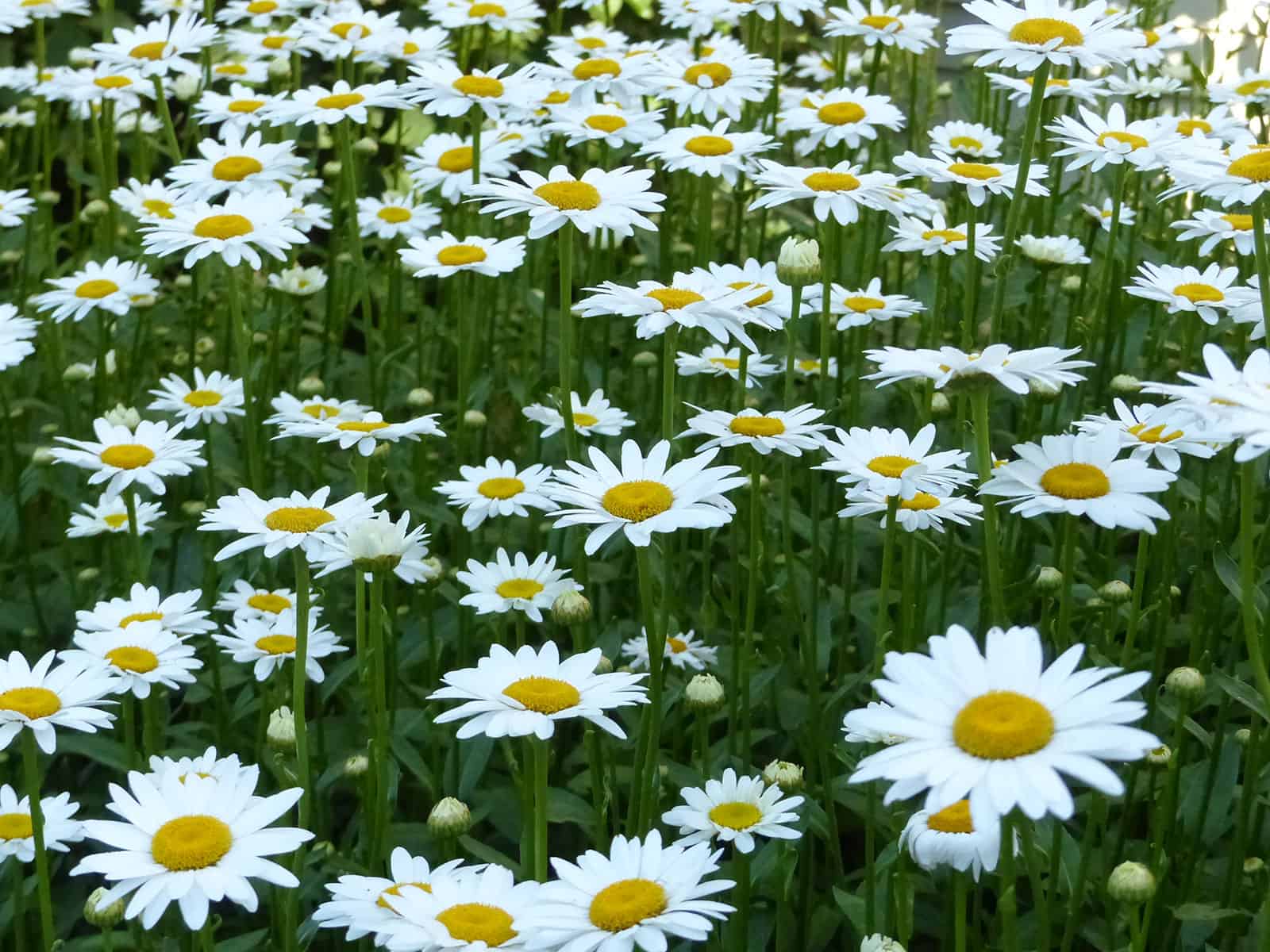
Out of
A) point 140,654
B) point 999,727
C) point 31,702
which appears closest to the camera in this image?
point 999,727

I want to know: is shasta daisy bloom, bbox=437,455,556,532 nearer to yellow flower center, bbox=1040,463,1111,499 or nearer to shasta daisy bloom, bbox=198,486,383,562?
shasta daisy bloom, bbox=198,486,383,562

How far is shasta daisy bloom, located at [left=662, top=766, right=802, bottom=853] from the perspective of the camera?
1906 millimetres

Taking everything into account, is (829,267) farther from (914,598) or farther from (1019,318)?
(1019,318)

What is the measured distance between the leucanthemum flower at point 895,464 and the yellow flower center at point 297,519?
2.30ft

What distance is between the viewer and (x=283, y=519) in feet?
6.93

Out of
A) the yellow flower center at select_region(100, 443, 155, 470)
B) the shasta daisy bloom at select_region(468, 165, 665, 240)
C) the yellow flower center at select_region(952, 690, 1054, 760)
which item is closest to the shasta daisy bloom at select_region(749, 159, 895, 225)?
the shasta daisy bloom at select_region(468, 165, 665, 240)

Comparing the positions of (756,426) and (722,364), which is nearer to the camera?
(756,426)

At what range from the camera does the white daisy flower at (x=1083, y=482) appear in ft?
5.49

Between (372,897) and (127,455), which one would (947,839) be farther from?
(127,455)

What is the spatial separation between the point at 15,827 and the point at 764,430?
47.0 inches

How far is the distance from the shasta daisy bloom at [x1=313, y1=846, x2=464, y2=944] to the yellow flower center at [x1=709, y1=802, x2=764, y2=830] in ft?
1.24

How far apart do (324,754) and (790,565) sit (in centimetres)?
89

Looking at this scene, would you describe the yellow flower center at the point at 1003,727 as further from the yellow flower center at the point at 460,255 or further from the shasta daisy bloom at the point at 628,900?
the yellow flower center at the point at 460,255

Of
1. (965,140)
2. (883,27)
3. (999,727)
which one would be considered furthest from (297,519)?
(883,27)
